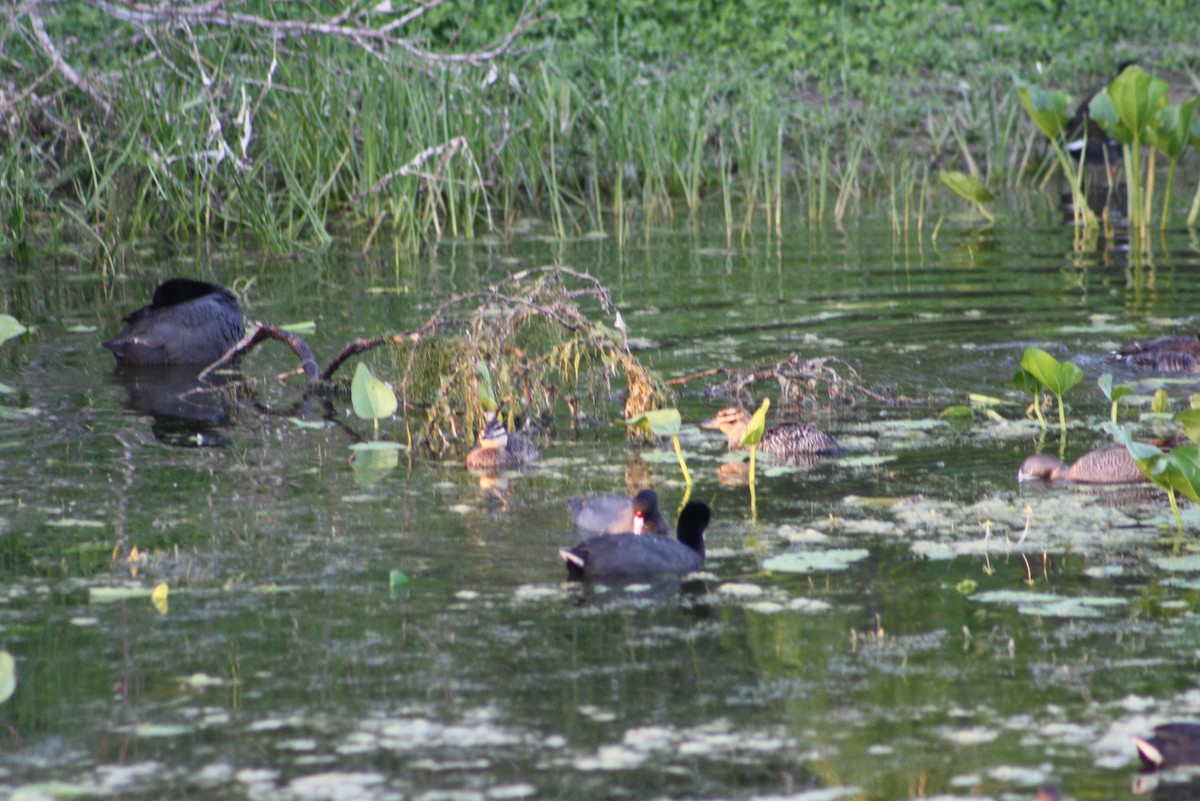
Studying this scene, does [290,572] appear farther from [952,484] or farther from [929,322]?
[929,322]

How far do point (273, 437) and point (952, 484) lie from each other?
9.30 ft

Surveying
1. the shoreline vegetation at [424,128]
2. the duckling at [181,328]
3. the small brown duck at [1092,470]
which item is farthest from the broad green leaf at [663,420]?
the shoreline vegetation at [424,128]

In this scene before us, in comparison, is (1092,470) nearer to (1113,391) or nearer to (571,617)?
(1113,391)

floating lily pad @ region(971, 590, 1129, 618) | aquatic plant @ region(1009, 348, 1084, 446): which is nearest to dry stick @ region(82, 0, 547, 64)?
aquatic plant @ region(1009, 348, 1084, 446)

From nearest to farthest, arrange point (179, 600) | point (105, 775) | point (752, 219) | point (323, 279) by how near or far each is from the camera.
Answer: point (105, 775) < point (179, 600) < point (323, 279) < point (752, 219)

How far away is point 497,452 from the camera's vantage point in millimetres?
6500

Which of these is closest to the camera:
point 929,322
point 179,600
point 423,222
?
point 179,600

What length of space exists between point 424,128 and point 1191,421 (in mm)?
8561

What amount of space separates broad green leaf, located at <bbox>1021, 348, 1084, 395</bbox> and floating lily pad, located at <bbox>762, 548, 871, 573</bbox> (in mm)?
1792

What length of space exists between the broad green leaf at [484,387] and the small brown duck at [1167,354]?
3245 millimetres

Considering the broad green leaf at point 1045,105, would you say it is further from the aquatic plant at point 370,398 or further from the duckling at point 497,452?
the duckling at point 497,452

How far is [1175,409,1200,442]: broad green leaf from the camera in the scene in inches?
218

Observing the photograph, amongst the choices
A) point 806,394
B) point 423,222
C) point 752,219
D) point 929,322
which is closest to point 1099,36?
point 752,219

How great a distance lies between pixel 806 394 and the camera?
302 inches
